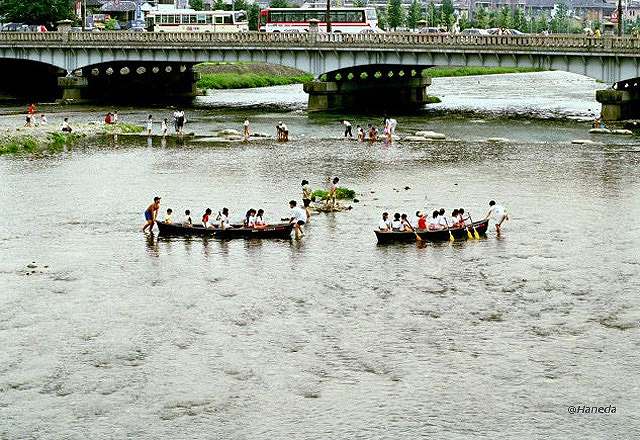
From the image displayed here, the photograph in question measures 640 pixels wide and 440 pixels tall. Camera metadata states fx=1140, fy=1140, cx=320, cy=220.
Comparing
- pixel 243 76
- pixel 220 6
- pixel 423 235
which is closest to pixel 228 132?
pixel 423 235

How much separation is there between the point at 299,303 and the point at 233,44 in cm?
6504

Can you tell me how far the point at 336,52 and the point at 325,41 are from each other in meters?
1.41

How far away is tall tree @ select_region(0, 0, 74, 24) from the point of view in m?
149

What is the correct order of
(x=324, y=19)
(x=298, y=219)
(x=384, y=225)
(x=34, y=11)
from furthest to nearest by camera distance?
(x=34, y=11) → (x=324, y=19) → (x=298, y=219) → (x=384, y=225)

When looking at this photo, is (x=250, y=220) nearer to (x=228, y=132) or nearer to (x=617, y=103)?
(x=228, y=132)

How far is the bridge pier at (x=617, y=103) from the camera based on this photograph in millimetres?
83312

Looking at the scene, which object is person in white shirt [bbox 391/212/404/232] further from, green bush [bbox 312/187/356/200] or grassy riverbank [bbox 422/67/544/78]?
grassy riverbank [bbox 422/67/544/78]

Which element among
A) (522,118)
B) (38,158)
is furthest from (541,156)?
(38,158)

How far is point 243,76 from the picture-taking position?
138 meters

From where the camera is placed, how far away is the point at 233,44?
97938 millimetres

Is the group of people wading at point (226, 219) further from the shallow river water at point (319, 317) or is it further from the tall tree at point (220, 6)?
the tall tree at point (220, 6)

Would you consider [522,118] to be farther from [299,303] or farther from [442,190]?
[299,303]

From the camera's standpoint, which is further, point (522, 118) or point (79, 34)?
point (79, 34)

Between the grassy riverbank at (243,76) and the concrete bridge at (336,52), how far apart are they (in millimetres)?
15263
